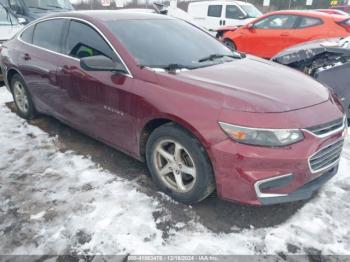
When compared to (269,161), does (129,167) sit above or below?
below

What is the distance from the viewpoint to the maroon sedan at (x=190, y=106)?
2488mm

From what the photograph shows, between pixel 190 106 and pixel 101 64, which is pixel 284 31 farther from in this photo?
pixel 190 106

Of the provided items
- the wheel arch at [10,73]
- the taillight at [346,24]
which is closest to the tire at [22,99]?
the wheel arch at [10,73]

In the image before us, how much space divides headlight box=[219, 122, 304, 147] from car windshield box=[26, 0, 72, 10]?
32.5 feet

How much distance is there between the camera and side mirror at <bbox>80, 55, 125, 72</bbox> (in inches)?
122

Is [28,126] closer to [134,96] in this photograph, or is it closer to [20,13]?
[134,96]

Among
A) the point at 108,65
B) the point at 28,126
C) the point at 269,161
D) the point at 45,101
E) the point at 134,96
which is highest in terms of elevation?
the point at 108,65

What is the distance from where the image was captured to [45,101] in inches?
172

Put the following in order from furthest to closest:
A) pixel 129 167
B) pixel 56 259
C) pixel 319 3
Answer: pixel 319 3 < pixel 129 167 < pixel 56 259

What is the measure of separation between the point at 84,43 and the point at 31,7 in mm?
7941

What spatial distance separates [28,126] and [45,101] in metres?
0.65

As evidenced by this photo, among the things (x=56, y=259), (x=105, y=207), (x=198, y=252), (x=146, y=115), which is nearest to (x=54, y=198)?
(x=105, y=207)

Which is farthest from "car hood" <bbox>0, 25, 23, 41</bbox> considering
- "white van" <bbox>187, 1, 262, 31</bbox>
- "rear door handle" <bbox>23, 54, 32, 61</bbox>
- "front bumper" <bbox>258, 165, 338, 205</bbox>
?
"white van" <bbox>187, 1, 262, 31</bbox>

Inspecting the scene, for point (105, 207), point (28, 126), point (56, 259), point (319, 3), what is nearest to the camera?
point (56, 259)
